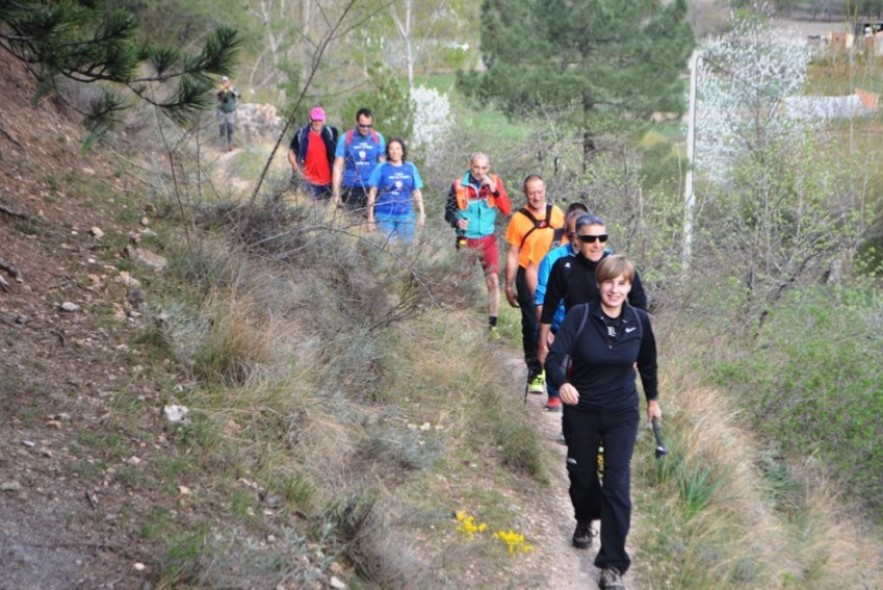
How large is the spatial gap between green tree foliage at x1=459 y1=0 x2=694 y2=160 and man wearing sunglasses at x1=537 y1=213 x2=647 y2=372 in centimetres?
1951

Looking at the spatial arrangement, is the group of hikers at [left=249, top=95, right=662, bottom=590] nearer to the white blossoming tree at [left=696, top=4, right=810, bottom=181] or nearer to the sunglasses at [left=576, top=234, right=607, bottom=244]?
the sunglasses at [left=576, top=234, right=607, bottom=244]

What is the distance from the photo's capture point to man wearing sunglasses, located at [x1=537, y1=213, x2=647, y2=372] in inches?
247

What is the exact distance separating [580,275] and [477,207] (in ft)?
9.31

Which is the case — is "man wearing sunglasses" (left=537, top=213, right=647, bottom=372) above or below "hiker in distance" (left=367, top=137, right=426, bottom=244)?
below

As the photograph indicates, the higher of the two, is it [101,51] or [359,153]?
[101,51]

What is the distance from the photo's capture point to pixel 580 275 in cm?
659

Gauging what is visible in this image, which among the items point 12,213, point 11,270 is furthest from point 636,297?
point 12,213

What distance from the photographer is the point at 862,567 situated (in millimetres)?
7914

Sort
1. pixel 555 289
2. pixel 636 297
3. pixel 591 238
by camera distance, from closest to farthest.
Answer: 1. pixel 636 297
2. pixel 591 238
3. pixel 555 289

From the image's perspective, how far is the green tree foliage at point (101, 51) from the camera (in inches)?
200

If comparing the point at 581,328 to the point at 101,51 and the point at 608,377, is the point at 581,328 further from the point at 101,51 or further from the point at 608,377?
the point at 101,51

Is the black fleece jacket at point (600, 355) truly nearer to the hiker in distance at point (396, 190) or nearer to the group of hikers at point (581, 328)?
the group of hikers at point (581, 328)

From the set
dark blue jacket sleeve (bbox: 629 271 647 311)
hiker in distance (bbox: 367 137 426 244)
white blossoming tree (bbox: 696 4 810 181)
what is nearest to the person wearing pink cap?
hiker in distance (bbox: 367 137 426 244)

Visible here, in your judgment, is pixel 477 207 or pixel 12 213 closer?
pixel 12 213
